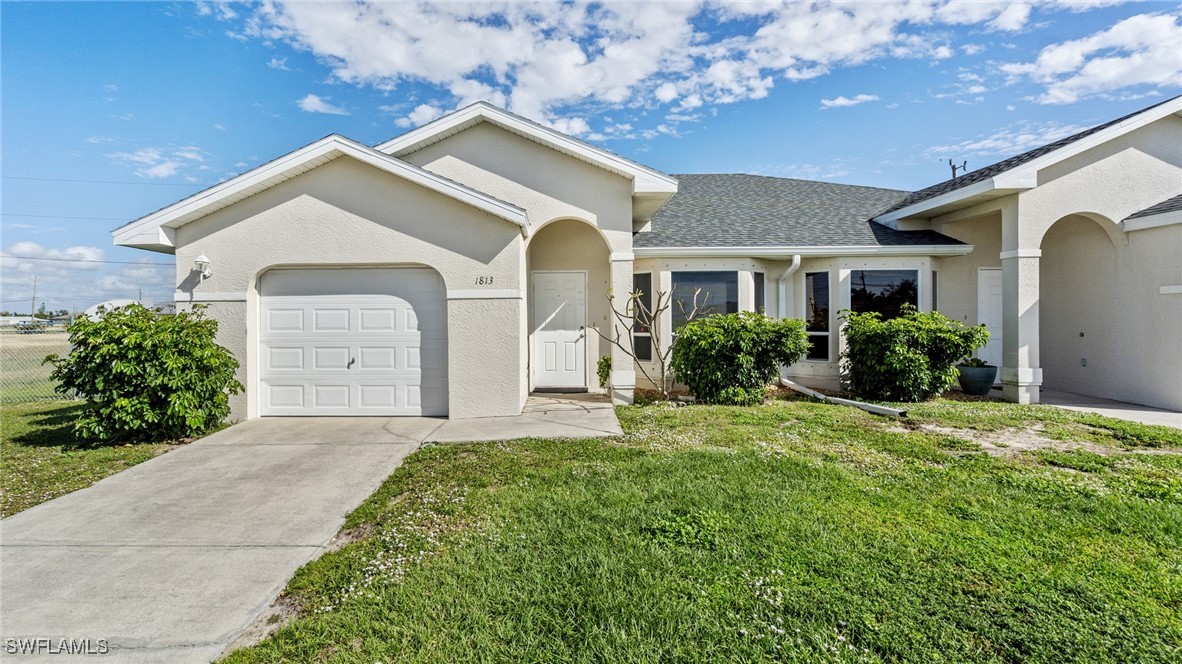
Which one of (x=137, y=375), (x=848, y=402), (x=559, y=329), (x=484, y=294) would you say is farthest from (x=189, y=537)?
(x=848, y=402)

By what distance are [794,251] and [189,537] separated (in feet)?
36.0

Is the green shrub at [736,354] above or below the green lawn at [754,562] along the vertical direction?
above

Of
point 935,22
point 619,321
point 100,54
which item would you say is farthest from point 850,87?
point 100,54

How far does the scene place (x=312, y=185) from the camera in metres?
7.65

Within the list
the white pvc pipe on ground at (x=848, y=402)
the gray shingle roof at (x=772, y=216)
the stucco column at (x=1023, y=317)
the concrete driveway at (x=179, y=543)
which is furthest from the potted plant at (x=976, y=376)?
the concrete driveway at (x=179, y=543)

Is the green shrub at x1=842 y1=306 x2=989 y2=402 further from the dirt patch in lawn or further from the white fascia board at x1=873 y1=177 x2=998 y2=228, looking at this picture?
the white fascia board at x1=873 y1=177 x2=998 y2=228

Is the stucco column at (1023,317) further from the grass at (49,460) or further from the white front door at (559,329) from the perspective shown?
the grass at (49,460)

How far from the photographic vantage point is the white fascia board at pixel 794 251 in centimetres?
1048

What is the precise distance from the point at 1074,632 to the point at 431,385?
7703 millimetres

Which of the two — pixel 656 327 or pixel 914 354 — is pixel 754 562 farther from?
pixel 914 354

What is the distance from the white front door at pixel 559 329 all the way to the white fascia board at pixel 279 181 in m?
3.09

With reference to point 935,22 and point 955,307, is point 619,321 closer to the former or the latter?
point 955,307

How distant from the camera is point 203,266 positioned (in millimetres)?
7594

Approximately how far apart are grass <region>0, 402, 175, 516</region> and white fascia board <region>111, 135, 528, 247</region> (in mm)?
3173
